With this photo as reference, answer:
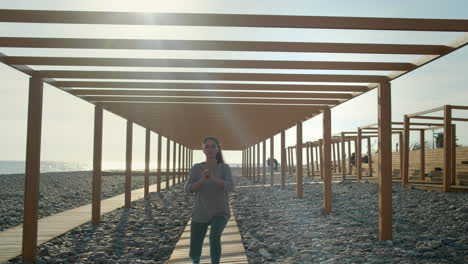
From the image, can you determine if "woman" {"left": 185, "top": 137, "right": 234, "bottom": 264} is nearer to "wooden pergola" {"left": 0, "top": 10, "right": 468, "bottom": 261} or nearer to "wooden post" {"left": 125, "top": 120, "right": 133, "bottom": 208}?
"wooden pergola" {"left": 0, "top": 10, "right": 468, "bottom": 261}

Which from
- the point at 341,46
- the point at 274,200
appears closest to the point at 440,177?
the point at 274,200

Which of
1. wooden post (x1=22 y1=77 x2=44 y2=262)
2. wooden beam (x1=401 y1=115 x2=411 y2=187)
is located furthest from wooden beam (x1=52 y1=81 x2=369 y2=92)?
wooden beam (x1=401 y1=115 x2=411 y2=187)

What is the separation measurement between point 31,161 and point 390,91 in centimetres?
518

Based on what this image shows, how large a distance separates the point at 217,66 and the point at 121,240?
12.3ft

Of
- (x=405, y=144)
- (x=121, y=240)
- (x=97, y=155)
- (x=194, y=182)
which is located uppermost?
(x=405, y=144)

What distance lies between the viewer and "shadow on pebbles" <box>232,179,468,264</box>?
598 cm

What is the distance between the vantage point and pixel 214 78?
259 inches

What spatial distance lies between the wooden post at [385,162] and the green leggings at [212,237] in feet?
11.2

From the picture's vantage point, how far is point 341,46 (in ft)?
16.0

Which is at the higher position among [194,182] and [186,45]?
[186,45]

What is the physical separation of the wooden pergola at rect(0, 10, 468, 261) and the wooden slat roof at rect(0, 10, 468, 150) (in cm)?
1

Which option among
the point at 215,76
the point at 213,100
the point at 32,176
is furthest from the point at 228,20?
the point at 213,100

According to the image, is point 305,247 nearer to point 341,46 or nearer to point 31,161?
point 341,46

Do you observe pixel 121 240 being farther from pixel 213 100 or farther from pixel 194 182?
pixel 194 182
